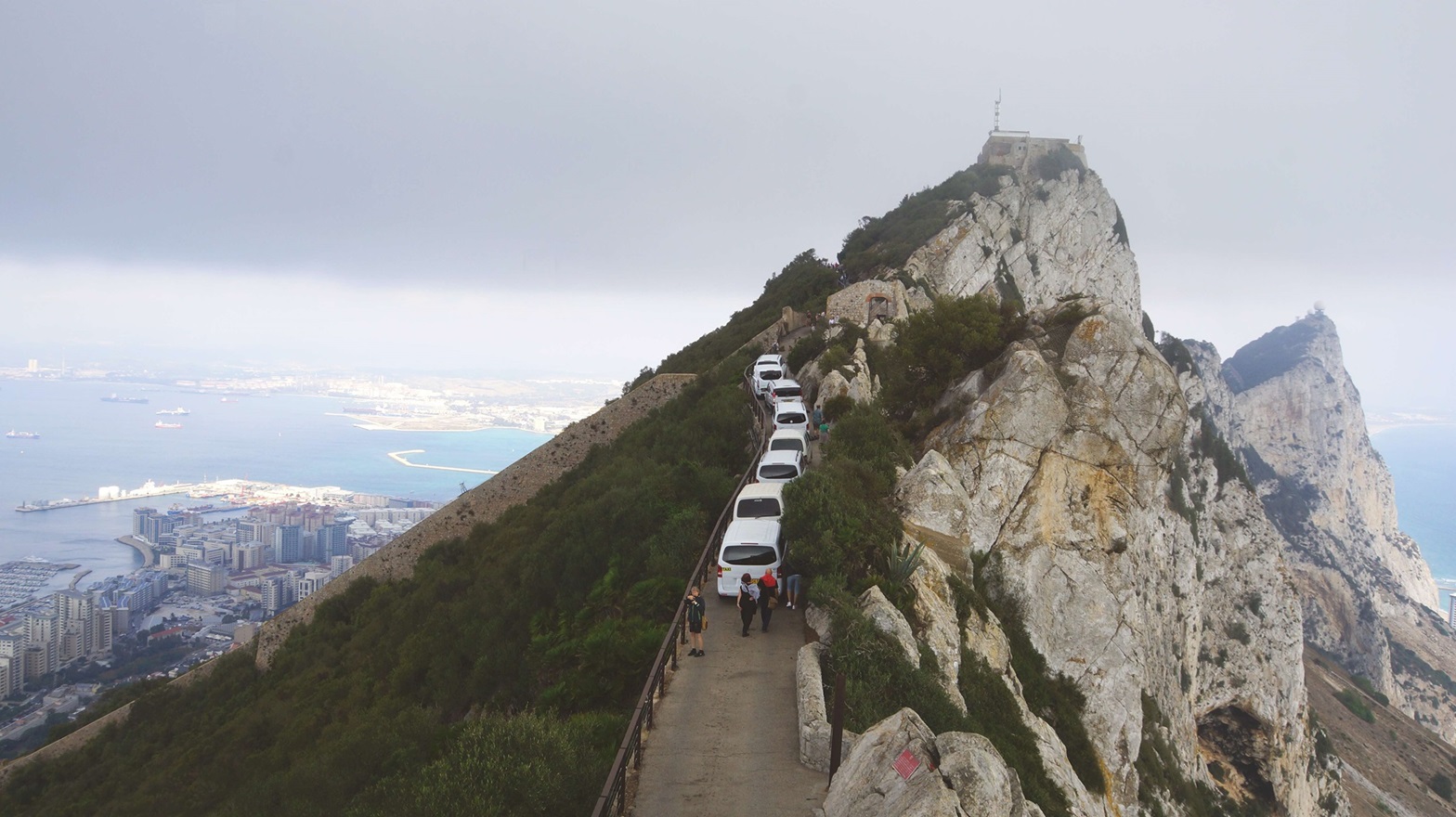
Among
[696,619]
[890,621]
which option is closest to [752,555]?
[696,619]

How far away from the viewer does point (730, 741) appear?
27.9 feet

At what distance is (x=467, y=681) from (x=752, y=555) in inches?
325

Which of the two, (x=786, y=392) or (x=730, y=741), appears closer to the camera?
(x=730, y=741)

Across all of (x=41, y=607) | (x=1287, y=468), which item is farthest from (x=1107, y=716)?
(x=1287, y=468)

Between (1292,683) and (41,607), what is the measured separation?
76969 millimetres

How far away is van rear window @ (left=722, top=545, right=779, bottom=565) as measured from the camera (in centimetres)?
1293

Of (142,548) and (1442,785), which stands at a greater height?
(142,548)

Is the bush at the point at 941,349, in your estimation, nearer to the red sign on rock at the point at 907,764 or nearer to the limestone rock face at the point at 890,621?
the limestone rock face at the point at 890,621

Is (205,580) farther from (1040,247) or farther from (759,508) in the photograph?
(1040,247)

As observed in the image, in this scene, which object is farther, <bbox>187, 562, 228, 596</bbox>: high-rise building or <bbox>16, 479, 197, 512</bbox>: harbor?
<bbox>16, 479, 197, 512</bbox>: harbor

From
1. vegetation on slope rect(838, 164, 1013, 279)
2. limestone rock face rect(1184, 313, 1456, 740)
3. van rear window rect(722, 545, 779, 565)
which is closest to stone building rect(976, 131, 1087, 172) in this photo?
vegetation on slope rect(838, 164, 1013, 279)

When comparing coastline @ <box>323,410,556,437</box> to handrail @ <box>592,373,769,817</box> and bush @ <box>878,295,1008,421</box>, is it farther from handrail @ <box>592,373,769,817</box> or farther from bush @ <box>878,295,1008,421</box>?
handrail @ <box>592,373,769,817</box>

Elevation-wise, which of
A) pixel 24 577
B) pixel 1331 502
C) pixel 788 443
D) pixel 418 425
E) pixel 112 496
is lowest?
pixel 24 577

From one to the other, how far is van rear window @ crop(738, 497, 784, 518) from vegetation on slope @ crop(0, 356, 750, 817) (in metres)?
1.43
